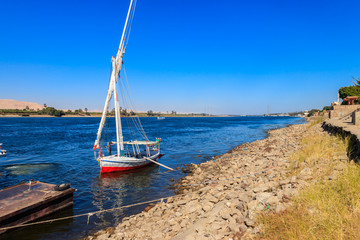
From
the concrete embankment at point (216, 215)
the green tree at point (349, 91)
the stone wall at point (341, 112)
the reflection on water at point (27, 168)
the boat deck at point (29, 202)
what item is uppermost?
the green tree at point (349, 91)

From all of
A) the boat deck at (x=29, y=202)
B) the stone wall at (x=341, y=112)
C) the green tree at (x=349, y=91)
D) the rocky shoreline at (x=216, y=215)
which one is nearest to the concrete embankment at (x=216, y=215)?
the rocky shoreline at (x=216, y=215)

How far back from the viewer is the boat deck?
1016cm

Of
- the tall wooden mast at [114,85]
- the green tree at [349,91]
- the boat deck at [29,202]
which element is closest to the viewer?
the boat deck at [29,202]

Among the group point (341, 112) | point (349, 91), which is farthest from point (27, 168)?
point (349, 91)

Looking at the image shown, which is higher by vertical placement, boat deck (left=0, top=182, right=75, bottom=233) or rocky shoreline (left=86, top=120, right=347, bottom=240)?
rocky shoreline (left=86, top=120, right=347, bottom=240)

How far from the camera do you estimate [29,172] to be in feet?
73.1

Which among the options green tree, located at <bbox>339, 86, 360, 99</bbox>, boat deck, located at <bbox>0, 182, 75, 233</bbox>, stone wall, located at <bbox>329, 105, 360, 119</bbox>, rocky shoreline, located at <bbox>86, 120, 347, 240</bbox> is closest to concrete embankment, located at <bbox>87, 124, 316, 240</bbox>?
rocky shoreline, located at <bbox>86, 120, 347, 240</bbox>

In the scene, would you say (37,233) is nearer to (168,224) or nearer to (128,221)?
(128,221)

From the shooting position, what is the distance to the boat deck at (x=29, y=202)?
400 inches

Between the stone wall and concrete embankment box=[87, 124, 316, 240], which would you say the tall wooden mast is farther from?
the stone wall

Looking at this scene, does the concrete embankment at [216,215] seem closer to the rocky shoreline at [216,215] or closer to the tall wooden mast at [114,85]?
the rocky shoreline at [216,215]

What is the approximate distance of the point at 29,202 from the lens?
1118 centimetres

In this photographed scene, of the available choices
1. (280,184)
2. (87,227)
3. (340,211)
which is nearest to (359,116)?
(280,184)

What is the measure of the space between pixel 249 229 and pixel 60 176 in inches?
832
